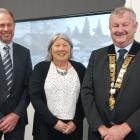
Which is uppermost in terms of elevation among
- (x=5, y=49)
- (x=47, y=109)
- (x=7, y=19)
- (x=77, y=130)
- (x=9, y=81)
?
(x=7, y=19)

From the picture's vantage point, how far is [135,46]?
7.94 ft

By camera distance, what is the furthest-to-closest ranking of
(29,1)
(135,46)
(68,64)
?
(29,1), (68,64), (135,46)

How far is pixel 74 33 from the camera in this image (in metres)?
3.72

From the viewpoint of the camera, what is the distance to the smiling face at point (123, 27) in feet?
7.71

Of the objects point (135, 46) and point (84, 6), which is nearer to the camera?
point (135, 46)

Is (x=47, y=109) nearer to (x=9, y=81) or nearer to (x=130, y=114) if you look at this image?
(x=9, y=81)

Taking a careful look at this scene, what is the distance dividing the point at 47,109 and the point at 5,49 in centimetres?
59

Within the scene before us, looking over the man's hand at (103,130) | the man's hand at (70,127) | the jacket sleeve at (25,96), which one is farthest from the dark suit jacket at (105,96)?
the jacket sleeve at (25,96)

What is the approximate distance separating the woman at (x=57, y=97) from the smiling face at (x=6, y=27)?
1.15 feet

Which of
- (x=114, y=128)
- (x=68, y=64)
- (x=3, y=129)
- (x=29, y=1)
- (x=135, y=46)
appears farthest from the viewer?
(x=29, y=1)

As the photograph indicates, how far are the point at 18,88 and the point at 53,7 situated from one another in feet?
4.80

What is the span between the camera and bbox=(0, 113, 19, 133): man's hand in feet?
8.39

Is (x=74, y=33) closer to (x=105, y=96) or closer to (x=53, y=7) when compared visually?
(x=53, y=7)

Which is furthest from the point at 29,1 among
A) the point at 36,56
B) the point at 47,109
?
the point at 47,109
